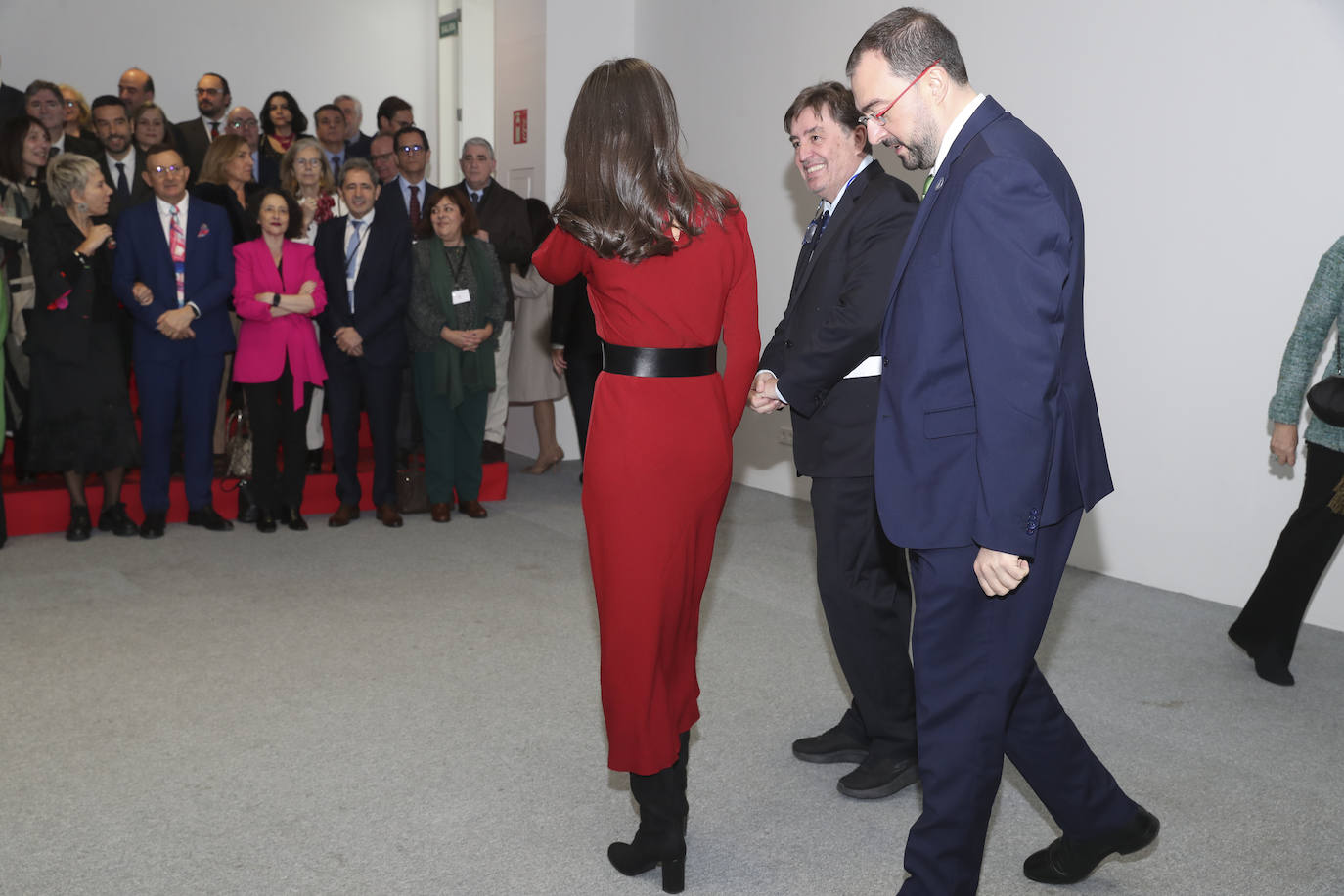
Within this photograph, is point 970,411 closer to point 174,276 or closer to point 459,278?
point 459,278

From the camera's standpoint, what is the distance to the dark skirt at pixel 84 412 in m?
5.33

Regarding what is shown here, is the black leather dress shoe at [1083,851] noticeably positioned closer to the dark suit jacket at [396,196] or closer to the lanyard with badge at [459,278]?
the lanyard with badge at [459,278]

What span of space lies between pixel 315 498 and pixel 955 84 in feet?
15.8

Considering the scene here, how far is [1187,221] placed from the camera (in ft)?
15.9

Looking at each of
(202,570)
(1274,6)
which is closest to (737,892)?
(202,570)

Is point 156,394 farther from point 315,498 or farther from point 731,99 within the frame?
point 731,99

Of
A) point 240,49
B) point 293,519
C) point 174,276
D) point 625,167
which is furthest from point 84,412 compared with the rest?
point 240,49

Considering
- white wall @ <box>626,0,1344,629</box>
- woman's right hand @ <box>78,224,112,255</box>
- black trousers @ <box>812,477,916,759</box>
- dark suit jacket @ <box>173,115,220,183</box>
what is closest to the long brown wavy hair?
black trousers @ <box>812,477,916,759</box>

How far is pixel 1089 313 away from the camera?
5270mm

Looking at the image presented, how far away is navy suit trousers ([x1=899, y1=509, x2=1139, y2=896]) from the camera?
2033 mm

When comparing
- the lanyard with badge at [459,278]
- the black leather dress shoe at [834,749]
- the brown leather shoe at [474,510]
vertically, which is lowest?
the brown leather shoe at [474,510]

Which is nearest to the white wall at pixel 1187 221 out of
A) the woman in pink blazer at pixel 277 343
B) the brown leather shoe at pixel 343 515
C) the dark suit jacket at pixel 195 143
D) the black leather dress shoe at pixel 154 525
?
the woman in pink blazer at pixel 277 343

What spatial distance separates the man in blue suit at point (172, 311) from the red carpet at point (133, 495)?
20 cm

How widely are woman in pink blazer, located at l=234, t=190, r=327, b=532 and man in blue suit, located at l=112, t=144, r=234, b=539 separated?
0.12 meters
